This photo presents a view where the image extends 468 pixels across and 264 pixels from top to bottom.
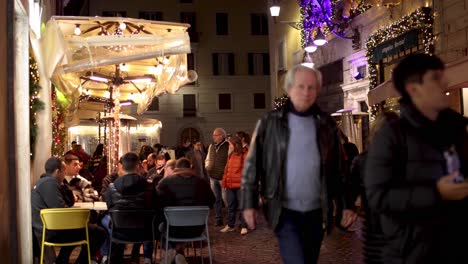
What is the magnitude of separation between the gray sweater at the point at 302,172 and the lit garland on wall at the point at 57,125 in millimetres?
9883

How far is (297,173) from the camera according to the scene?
4387mm

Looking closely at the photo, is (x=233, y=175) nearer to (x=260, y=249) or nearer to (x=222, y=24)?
(x=260, y=249)

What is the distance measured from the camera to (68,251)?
26.3 feet

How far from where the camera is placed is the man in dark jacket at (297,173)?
438cm

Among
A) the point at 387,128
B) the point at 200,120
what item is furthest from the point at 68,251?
the point at 200,120

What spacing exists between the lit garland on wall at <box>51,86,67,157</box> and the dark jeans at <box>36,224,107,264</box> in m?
5.39

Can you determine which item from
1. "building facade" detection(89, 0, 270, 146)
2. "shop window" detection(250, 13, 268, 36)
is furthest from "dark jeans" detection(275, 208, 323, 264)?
"shop window" detection(250, 13, 268, 36)

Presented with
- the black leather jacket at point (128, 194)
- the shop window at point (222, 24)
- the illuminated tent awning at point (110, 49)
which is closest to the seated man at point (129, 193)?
the black leather jacket at point (128, 194)

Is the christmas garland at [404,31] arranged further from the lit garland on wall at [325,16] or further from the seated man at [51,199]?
the seated man at [51,199]

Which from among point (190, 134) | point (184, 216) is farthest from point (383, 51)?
point (190, 134)

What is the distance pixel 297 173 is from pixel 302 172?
0.11 feet

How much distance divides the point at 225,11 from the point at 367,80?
1241 inches

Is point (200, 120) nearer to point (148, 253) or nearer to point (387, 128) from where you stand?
point (148, 253)

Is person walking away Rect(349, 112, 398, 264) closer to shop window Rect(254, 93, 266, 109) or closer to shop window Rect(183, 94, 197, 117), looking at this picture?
shop window Rect(183, 94, 197, 117)
